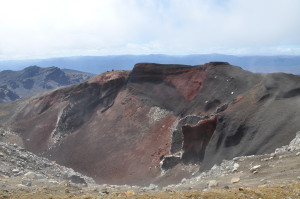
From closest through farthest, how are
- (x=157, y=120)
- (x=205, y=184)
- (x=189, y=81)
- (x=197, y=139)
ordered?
(x=205, y=184) → (x=197, y=139) → (x=157, y=120) → (x=189, y=81)

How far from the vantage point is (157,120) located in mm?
51562

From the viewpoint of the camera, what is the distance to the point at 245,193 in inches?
521

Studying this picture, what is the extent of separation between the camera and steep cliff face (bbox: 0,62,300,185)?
34.7 metres

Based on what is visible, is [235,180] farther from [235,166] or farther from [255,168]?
[235,166]

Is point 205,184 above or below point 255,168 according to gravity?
below

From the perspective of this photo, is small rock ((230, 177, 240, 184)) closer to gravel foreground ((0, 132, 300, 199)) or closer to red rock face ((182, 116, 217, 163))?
gravel foreground ((0, 132, 300, 199))

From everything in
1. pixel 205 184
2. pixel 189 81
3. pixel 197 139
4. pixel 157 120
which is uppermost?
pixel 189 81

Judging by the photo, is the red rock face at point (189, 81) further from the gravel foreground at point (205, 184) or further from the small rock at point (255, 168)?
the small rock at point (255, 168)

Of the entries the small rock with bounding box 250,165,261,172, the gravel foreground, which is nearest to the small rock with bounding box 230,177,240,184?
the gravel foreground

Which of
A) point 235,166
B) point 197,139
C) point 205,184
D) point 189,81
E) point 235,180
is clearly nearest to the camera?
point 235,180

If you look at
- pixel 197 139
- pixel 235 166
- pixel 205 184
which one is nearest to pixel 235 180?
pixel 205 184

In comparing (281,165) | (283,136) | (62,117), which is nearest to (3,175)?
(281,165)

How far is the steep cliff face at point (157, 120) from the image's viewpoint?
3466 cm

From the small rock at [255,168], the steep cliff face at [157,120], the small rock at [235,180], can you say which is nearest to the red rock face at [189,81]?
the steep cliff face at [157,120]
